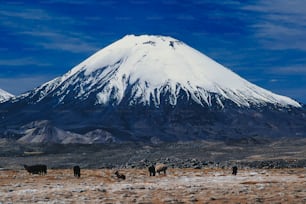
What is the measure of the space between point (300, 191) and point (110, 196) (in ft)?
31.9

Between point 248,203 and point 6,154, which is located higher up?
point 6,154

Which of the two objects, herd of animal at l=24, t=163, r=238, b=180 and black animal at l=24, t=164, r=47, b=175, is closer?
herd of animal at l=24, t=163, r=238, b=180

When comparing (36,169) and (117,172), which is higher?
(36,169)

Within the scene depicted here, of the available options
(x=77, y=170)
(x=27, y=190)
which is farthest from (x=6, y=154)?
(x=27, y=190)

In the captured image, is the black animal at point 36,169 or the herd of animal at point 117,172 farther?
the black animal at point 36,169

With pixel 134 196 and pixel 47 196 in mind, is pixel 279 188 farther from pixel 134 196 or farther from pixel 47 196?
pixel 47 196

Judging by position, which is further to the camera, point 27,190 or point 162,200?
point 27,190

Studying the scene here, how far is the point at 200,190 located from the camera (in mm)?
33812

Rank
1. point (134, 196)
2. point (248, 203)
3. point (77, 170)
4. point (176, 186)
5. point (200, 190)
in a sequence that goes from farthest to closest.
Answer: point (77, 170)
point (176, 186)
point (200, 190)
point (134, 196)
point (248, 203)

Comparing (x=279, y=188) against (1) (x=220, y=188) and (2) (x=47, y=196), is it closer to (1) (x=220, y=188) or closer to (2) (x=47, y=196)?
(1) (x=220, y=188)

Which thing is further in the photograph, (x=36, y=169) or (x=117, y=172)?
(x=36, y=169)

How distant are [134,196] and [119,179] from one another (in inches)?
617

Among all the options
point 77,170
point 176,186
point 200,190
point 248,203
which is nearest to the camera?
point 248,203

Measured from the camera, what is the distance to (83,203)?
28.9m
